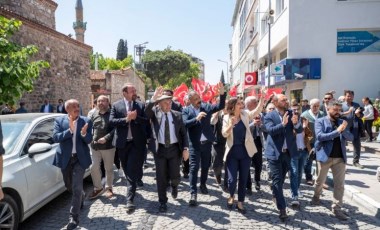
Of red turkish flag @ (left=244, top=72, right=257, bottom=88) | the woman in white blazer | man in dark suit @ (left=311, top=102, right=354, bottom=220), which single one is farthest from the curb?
red turkish flag @ (left=244, top=72, right=257, bottom=88)

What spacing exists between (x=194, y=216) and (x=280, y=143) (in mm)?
1781

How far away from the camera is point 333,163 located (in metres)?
5.24

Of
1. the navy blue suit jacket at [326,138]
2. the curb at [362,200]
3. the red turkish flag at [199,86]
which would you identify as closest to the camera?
the navy blue suit jacket at [326,138]

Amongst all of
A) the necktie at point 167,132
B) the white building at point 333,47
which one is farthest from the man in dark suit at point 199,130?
the white building at point 333,47

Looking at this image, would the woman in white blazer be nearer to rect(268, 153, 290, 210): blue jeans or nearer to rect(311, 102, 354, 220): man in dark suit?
rect(268, 153, 290, 210): blue jeans

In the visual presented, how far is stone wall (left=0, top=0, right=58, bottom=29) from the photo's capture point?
1980 centimetres

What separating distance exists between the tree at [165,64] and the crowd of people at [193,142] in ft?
186

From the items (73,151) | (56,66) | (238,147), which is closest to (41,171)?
(73,151)

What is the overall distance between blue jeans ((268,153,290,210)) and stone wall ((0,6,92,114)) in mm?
11796

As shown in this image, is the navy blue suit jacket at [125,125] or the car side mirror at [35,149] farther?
the navy blue suit jacket at [125,125]

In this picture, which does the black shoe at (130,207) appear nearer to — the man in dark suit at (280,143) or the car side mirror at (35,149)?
the car side mirror at (35,149)

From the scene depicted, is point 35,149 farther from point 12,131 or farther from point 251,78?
point 251,78

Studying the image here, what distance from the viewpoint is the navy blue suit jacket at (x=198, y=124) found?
6193mm

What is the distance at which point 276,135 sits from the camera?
516 centimetres
